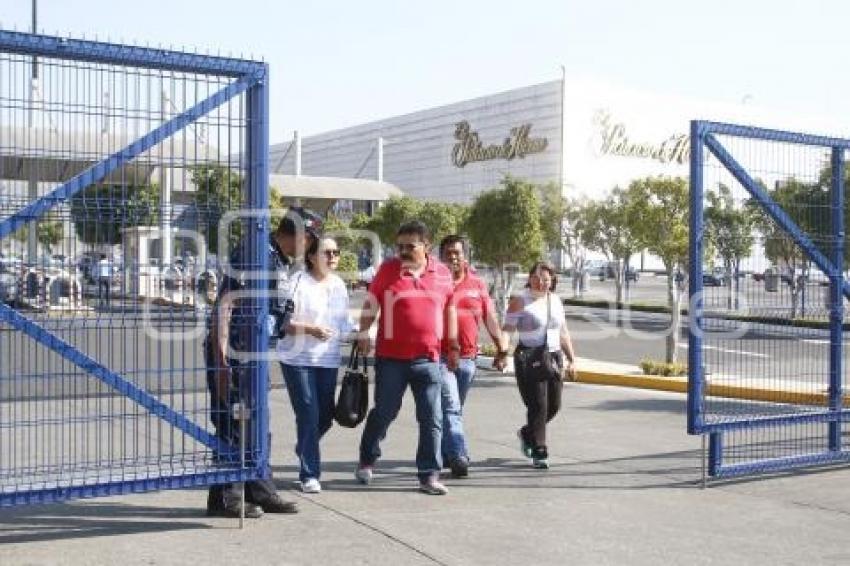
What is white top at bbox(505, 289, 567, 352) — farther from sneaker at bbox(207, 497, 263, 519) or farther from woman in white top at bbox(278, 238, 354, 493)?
sneaker at bbox(207, 497, 263, 519)

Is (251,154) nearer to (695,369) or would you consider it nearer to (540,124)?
(695,369)

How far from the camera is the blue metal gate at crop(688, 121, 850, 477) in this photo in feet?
24.1

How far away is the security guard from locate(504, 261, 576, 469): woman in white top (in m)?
2.26

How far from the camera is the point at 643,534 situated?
6008 millimetres

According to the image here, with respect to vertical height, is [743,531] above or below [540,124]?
below

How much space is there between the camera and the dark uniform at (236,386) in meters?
5.96

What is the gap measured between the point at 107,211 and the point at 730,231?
476cm

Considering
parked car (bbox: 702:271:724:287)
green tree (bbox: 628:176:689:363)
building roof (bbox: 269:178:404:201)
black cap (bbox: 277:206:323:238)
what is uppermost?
building roof (bbox: 269:178:404:201)

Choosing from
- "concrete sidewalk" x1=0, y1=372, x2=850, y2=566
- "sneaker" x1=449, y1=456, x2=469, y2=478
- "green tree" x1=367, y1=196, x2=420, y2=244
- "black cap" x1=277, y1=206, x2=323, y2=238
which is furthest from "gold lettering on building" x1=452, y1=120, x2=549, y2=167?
"black cap" x1=277, y1=206, x2=323, y2=238

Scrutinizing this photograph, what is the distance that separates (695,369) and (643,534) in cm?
161

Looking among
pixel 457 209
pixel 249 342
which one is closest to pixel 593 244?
pixel 457 209

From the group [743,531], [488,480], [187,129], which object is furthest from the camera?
[488,480]

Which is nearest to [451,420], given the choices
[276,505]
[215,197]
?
[276,505]

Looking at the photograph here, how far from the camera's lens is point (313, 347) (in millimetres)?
6781
